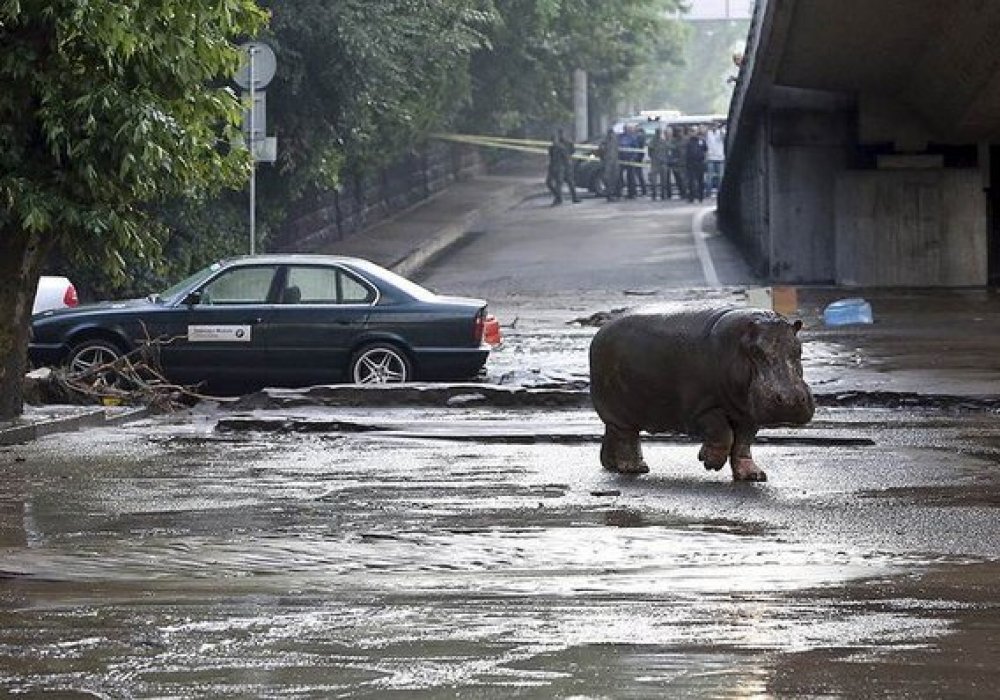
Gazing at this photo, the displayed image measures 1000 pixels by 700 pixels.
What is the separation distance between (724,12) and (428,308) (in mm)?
104309

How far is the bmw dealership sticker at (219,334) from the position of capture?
2059 centimetres

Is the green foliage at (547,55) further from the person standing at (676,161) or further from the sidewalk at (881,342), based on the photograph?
the sidewalk at (881,342)

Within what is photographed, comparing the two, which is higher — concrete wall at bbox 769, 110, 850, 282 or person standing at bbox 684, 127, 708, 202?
person standing at bbox 684, 127, 708, 202

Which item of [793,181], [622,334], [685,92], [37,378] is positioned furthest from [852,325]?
[685,92]

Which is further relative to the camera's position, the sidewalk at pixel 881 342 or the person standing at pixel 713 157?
the person standing at pixel 713 157

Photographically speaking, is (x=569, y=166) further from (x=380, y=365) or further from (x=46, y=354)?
(x=46, y=354)

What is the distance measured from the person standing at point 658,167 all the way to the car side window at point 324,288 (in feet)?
130

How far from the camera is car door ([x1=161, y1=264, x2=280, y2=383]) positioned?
20.6m

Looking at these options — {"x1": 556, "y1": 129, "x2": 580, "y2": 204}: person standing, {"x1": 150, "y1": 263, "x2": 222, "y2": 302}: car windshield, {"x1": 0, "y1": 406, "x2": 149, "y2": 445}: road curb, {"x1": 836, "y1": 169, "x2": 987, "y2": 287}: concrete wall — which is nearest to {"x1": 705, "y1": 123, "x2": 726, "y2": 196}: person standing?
{"x1": 556, "y1": 129, "x2": 580, "y2": 204}: person standing

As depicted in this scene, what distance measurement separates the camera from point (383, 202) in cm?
5069

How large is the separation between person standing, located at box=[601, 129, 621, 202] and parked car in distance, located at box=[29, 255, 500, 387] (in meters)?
39.8

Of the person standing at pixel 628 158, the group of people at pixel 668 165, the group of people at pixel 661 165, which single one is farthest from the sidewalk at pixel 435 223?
the person standing at pixel 628 158

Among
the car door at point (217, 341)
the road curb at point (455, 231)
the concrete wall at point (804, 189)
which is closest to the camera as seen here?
the car door at point (217, 341)

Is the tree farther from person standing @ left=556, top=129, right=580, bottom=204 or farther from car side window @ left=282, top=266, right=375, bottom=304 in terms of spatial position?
person standing @ left=556, top=129, right=580, bottom=204
